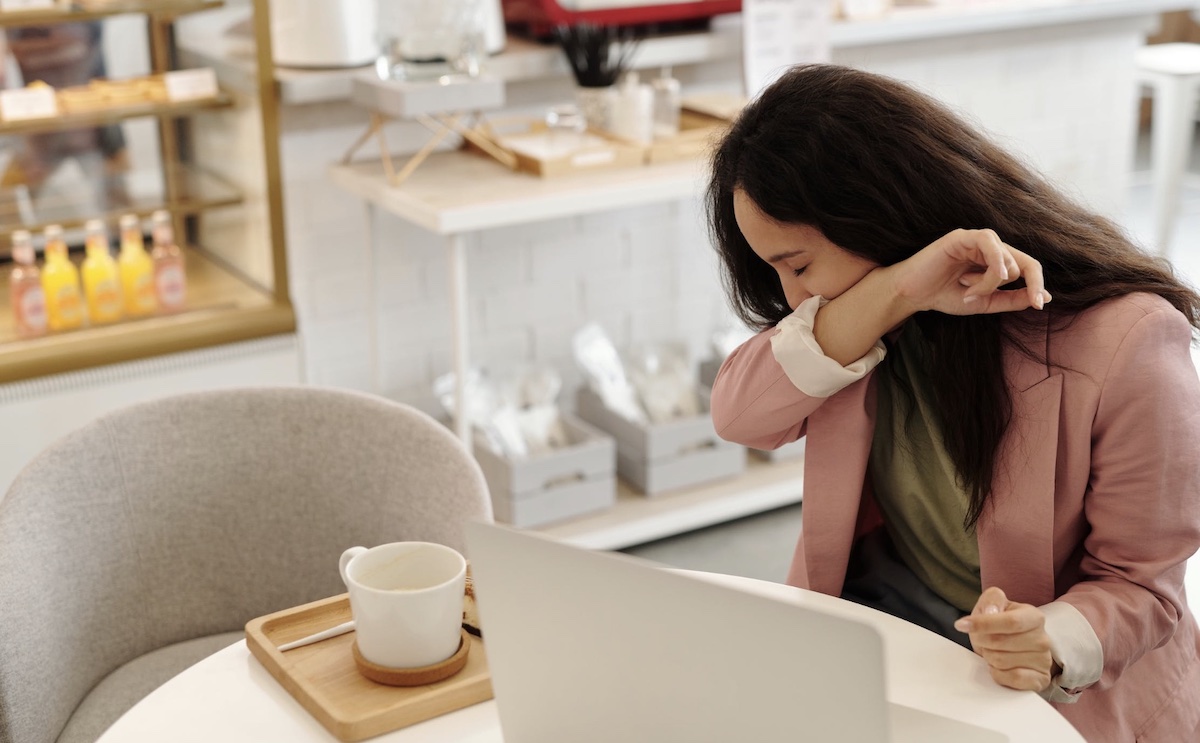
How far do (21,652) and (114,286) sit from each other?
1367 mm

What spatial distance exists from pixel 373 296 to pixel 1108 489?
1.98m

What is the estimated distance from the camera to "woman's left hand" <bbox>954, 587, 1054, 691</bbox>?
108 centimetres

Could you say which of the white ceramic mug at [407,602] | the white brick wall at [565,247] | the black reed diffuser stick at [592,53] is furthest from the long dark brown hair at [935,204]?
the black reed diffuser stick at [592,53]

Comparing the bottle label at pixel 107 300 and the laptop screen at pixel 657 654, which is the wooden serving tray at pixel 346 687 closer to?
the laptop screen at pixel 657 654

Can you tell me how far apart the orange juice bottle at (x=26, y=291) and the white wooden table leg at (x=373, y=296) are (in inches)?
26.6

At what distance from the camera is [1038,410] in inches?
48.2

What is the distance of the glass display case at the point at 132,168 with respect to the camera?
99.2 inches

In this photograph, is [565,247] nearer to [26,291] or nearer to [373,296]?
[373,296]

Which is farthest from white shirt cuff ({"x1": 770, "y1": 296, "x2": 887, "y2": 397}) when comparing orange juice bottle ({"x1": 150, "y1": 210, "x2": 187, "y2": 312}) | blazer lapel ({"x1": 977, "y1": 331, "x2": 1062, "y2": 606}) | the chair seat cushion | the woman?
orange juice bottle ({"x1": 150, "y1": 210, "x2": 187, "y2": 312})

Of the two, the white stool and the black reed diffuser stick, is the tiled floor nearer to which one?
the black reed diffuser stick

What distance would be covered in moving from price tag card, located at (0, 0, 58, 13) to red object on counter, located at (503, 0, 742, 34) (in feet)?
3.24

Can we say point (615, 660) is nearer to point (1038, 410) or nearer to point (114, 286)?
point (1038, 410)

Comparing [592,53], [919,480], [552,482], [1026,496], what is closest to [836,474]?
[919,480]

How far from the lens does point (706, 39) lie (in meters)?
3.01
